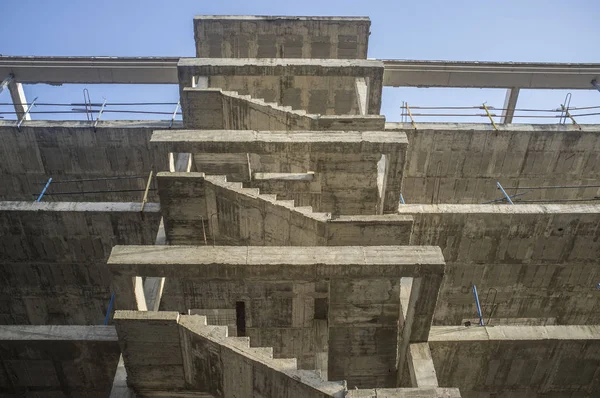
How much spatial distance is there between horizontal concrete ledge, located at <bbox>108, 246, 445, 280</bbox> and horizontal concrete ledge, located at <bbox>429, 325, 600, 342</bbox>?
5.13 ft

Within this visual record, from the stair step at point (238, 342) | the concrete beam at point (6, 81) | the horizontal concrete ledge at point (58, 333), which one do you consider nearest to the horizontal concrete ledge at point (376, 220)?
the stair step at point (238, 342)

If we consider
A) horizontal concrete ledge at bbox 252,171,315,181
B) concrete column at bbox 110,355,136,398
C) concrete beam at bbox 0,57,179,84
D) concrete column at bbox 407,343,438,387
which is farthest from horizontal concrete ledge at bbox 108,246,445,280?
concrete beam at bbox 0,57,179,84

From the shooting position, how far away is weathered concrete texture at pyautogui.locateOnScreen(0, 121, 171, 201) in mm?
14695

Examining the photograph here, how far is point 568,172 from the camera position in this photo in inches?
611

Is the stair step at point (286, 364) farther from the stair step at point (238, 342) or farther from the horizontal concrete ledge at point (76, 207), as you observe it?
the horizontal concrete ledge at point (76, 207)

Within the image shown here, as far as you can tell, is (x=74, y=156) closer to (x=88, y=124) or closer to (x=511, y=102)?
(x=88, y=124)

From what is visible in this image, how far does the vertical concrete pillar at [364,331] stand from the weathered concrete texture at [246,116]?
443cm

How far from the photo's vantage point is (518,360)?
902 centimetres

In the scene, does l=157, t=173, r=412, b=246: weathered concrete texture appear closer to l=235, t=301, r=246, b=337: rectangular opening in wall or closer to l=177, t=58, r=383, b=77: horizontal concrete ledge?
l=235, t=301, r=246, b=337: rectangular opening in wall

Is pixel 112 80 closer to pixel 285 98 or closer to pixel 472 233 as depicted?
pixel 285 98

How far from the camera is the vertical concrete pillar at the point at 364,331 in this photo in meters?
9.51

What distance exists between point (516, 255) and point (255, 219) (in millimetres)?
6291

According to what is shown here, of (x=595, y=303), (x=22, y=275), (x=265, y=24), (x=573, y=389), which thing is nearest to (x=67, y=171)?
(x=22, y=275)

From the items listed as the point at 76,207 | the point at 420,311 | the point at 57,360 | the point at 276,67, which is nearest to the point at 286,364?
the point at 420,311
